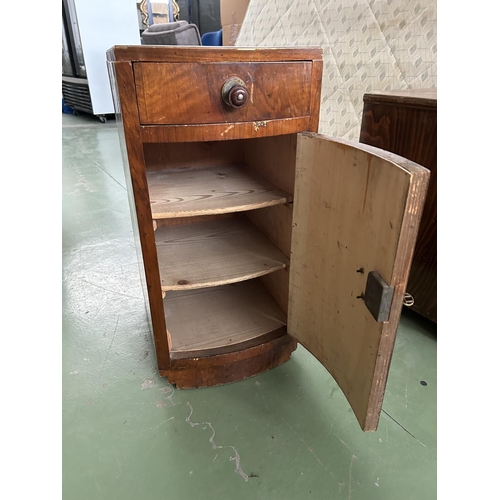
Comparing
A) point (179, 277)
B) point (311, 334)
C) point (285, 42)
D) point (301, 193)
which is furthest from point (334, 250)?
point (285, 42)

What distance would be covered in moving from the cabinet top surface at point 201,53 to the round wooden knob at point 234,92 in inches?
1.5

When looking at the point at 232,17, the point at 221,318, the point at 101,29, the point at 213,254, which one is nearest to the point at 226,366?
the point at 221,318

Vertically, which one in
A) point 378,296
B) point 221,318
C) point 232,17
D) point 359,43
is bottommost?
point 221,318

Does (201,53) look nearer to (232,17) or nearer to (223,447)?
(223,447)

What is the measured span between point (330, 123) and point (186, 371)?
1.39 m

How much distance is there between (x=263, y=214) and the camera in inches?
44.8

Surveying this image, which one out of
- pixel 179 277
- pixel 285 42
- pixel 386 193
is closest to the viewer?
pixel 386 193

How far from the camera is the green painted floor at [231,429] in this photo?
79cm

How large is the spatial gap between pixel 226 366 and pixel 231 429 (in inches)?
6.3

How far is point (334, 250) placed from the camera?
2.41ft

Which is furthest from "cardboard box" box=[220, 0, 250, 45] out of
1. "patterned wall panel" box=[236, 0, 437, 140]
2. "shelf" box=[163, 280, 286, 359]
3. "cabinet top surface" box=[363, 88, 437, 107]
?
"shelf" box=[163, 280, 286, 359]

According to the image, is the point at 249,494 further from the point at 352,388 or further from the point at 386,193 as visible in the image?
the point at 386,193

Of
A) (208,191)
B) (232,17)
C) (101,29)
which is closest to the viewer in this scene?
(208,191)

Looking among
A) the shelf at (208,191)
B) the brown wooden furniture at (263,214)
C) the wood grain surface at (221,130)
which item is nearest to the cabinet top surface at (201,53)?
the brown wooden furniture at (263,214)
